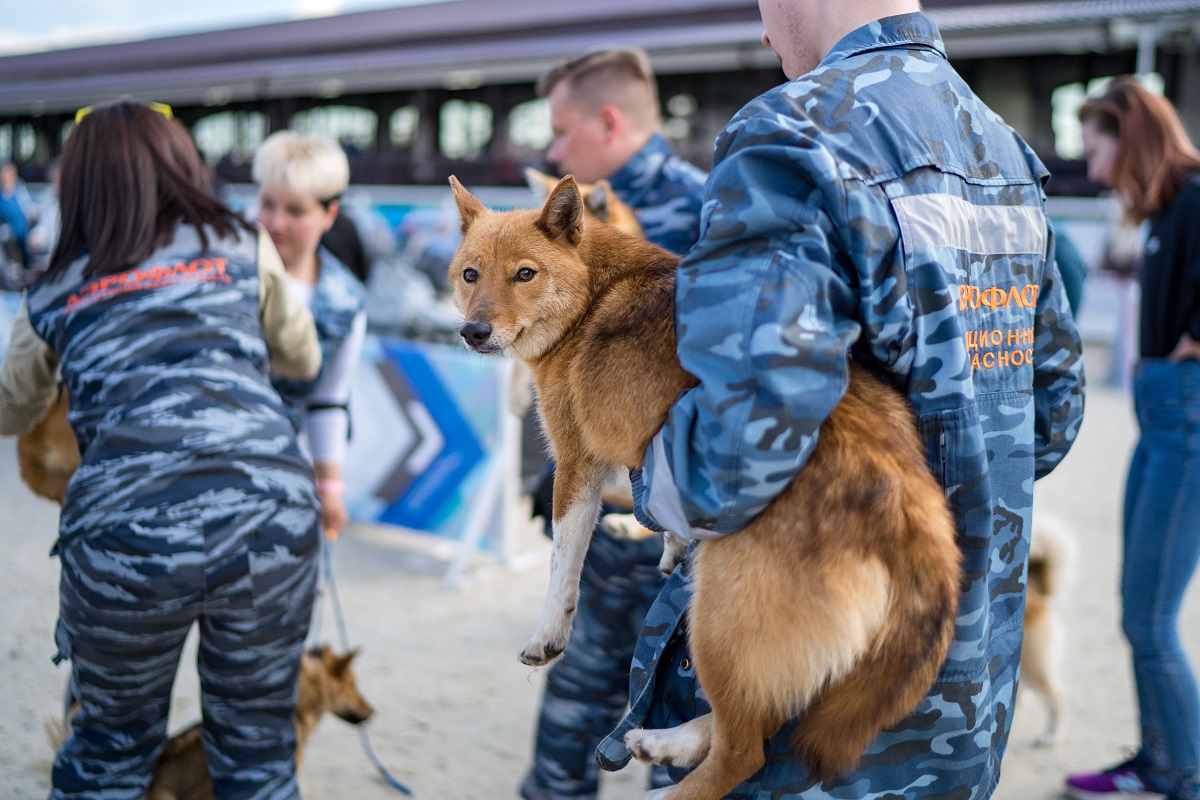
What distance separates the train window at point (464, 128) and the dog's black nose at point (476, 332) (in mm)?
18682

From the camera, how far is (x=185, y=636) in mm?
2213

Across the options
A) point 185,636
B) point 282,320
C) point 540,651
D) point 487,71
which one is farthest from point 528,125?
point 540,651

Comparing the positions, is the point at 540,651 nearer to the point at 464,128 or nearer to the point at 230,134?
the point at 464,128

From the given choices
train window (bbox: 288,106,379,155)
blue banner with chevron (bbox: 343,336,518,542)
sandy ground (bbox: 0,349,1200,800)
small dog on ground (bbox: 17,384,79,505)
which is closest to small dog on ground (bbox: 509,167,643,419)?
small dog on ground (bbox: 17,384,79,505)

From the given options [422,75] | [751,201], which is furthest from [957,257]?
[422,75]

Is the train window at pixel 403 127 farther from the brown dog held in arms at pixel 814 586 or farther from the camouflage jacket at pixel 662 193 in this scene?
the brown dog held in arms at pixel 814 586

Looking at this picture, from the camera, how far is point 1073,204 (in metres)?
13.1

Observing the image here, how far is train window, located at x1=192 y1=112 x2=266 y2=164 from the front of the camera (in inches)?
925

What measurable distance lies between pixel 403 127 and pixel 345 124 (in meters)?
1.89

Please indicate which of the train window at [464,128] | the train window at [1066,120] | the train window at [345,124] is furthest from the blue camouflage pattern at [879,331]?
the train window at [345,124]

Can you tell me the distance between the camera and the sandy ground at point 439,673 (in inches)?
141

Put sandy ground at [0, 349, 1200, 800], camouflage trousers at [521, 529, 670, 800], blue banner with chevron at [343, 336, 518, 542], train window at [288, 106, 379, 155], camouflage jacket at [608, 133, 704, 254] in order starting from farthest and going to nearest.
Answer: train window at [288, 106, 379, 155], blue banner with chevron at [343, 336, 518, 542], sandy ground at [0, 349, 1200, 800], camouflage jacket at [608, 133, 704, 254], camouflage trousers at [521, 529, 670, 800]

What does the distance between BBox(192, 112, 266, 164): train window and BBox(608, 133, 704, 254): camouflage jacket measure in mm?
22787

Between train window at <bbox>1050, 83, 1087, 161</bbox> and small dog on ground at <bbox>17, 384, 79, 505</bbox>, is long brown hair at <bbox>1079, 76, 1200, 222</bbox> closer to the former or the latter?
small dog on ground at <bbox>17, 384, 79, 505</bbox>
